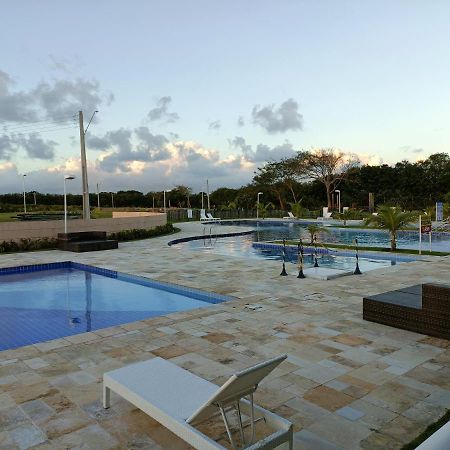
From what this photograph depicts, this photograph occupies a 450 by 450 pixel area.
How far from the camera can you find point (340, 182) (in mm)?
54688

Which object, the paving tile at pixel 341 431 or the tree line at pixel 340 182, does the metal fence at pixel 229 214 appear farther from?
the paving tile at pixel 341 431

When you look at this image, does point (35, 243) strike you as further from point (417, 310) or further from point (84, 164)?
point (417, 310)

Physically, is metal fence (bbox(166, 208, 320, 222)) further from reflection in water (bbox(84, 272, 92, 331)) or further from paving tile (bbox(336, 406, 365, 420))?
paving tile (bbox(336, 406, 365, 420))

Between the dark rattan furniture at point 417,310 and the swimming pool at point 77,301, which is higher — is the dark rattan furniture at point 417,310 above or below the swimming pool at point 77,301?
above

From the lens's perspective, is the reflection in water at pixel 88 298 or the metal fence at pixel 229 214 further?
the metal fence at pixel 229 214

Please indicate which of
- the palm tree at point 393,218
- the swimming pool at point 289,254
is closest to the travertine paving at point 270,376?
the swimming pool at point 289,254

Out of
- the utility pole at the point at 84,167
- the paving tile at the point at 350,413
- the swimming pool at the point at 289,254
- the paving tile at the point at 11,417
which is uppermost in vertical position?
the utility pole at the point at 84,167

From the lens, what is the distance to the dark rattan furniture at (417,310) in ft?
19.1

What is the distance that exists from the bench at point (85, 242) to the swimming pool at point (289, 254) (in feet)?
10.0

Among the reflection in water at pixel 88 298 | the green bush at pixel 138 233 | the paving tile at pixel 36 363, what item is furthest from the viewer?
the green bush at pixel 138 233

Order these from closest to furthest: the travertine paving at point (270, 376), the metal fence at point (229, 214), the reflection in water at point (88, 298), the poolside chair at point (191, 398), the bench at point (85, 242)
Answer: the poolside chair at point (191, 398)
the travertine paving at point (270, 376)
the reflection in water at point (88, 298)
the bench at point (85, 242)
the metal fence at point (229, 214)

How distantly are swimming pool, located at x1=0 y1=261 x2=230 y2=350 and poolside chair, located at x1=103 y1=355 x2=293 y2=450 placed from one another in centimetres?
387

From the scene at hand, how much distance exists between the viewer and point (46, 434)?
353 centimetres

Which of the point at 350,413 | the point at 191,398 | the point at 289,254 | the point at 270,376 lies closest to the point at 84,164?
the point at 289,254
